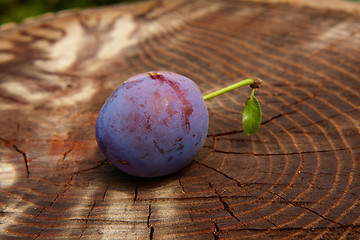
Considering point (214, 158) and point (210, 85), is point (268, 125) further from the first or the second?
point (210, 85)

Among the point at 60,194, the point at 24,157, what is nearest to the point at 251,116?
the point at 60,194

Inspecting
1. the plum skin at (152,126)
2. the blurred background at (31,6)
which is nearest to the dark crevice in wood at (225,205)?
the plum skin at (152,126)

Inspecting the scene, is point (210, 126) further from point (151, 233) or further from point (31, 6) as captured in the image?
point (31, 6)

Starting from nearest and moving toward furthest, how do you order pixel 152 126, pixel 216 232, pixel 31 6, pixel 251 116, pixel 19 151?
pixel 216 232 → pixel 152 126 → pixel 251 116 → pixel 19 151 → pixel 31 6

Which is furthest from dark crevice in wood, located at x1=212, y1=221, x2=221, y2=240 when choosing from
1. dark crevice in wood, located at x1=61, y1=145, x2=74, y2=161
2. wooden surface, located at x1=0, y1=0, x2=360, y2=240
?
dark crevice in wood, located at x1=61, y1=145, x2=74, y2=161

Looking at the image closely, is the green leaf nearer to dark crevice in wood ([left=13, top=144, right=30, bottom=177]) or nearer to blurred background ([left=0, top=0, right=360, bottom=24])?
dark crevice in wood ([left=13, top=144, right=30, bottom=177])

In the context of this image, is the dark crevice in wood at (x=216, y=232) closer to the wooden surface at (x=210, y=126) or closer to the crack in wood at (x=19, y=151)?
the wooden surface at (x=210, y=126)

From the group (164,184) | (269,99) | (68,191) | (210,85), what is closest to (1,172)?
(68,191)
